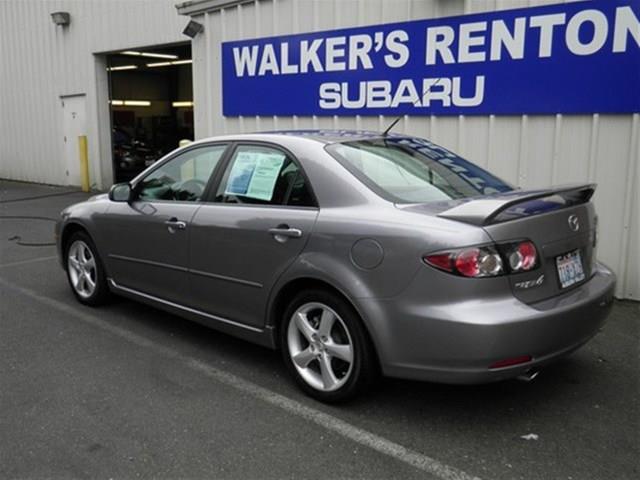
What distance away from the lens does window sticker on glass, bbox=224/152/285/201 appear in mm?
4070

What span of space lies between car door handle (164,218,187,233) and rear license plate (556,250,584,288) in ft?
8.28

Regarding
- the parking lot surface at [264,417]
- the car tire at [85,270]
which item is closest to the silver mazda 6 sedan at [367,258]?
the parking lot surface at [264,417]

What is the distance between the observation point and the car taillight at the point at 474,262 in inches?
119

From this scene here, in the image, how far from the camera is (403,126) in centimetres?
754

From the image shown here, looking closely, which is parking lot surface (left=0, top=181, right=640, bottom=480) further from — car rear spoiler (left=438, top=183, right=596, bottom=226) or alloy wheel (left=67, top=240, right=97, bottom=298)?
car rear spoiler (left=438, top=183, right=596, bottom=226)

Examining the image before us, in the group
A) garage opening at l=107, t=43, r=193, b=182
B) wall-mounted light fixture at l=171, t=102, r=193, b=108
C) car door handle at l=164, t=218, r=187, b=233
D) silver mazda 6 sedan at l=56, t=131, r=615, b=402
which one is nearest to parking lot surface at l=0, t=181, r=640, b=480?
silver mazda 6 sedan at l=56, t=131, r=615, b=402

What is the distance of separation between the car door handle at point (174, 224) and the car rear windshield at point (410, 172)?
1270 mm

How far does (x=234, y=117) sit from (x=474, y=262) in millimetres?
6900

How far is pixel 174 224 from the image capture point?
14.9ft

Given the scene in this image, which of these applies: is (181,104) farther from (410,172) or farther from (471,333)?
(471,333)

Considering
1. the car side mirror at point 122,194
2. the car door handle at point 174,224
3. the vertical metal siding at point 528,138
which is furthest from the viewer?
the vertical metal siding at point 528,138

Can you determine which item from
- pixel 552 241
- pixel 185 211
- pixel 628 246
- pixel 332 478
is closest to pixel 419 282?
pixel 552 241

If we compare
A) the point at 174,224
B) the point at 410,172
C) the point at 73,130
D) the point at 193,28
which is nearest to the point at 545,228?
the point at 410,172

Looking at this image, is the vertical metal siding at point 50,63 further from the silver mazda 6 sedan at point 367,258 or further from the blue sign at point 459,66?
the silver mazda 6 sedan at point 367,258
